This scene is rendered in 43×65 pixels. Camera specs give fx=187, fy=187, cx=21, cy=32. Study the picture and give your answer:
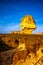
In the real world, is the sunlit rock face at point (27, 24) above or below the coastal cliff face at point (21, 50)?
above

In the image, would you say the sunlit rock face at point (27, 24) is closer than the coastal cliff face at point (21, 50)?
No

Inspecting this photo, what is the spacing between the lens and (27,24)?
4222 cm

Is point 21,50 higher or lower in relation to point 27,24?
lower

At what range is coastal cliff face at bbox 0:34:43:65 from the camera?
22025mm

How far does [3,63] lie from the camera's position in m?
21.3

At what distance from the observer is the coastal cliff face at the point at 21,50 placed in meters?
22.0

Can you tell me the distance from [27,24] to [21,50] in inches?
760

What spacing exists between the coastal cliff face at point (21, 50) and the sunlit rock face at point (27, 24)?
53.4 feet

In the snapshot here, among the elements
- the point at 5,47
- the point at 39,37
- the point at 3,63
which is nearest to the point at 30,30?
the point at 39,37

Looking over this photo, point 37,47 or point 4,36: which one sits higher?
point 4,36

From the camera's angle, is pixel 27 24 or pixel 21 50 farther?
pixel 27 24

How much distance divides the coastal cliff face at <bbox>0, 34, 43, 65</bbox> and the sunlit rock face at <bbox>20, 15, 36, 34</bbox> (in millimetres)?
16264

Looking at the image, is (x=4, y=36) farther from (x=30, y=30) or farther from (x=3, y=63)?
(x=30, y=30)

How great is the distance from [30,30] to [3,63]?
22.1 m
